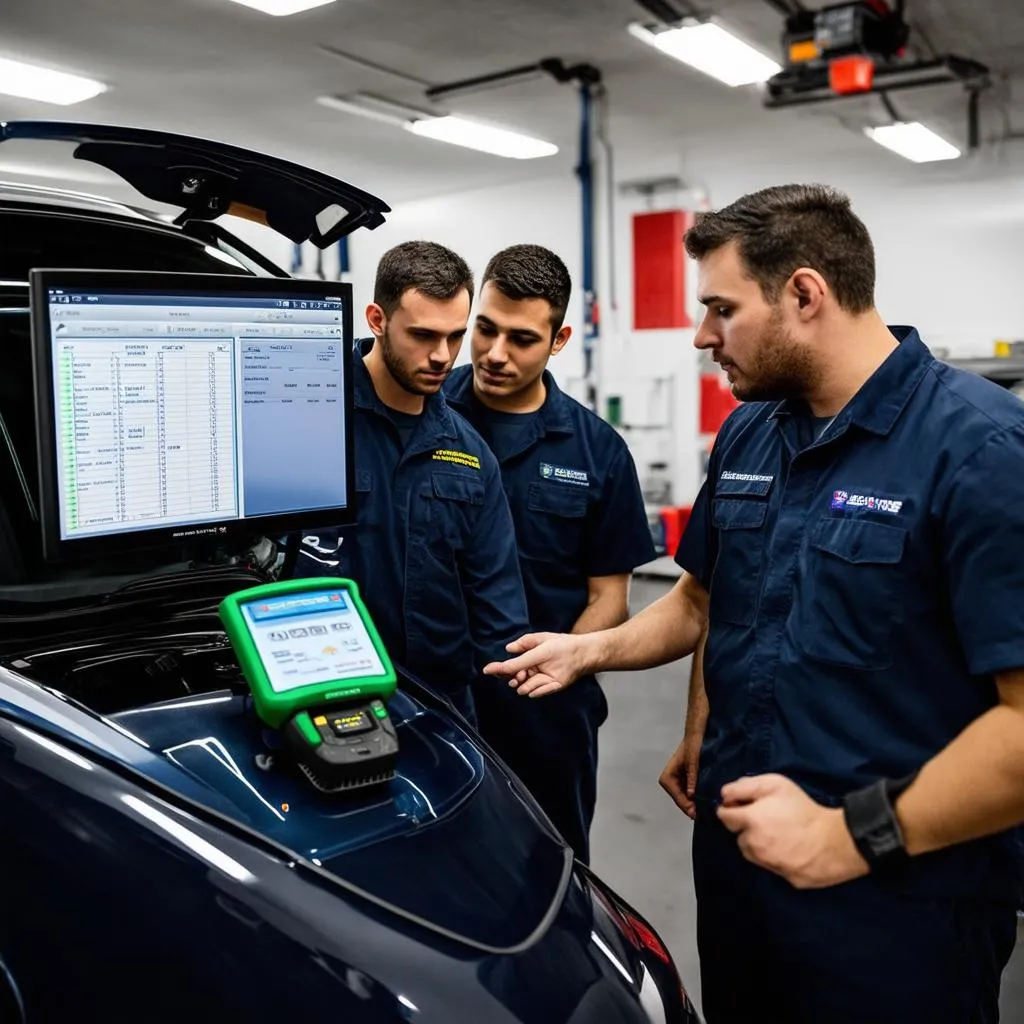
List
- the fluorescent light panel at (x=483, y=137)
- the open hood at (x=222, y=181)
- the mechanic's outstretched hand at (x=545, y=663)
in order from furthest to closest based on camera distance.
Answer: the fluorescent light panel at (x=483, y=137) < the mechanic's outstretched hand at (x=545, y=663) < the open hood at (x=222, y=181)

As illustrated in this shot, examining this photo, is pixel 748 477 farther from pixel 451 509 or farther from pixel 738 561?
pixel 451 509

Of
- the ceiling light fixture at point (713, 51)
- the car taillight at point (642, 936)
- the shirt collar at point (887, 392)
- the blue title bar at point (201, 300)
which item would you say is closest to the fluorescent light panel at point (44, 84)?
the ceiling light fixture at point (713, 51)

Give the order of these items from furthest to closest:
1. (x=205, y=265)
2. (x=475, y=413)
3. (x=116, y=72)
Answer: (x=116, y=72) → (x=475, y=413) → (x=205, y=265)

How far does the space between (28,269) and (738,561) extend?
1.22m

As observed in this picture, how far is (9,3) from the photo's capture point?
4992mm

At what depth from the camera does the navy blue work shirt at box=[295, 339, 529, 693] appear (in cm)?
181

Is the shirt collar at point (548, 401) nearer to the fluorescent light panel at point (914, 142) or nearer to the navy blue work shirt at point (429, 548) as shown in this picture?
the navy blue work shirt at point (429, 548)

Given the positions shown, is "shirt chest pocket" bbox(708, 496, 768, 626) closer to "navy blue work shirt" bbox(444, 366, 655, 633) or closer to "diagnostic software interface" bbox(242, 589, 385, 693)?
"diagnostic software interface" bbox(242, 589, 385, 693)

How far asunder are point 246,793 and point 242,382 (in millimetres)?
528

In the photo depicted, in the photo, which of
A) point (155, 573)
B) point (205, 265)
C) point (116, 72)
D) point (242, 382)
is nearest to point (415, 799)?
point (242, 382)

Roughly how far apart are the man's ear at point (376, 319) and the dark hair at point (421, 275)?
0.01 meters

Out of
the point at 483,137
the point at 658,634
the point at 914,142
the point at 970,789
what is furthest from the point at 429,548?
the point at 914,142

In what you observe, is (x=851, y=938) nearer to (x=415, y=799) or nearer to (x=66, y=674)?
(x=415, y=799)

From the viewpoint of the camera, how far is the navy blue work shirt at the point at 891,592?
118 cm
